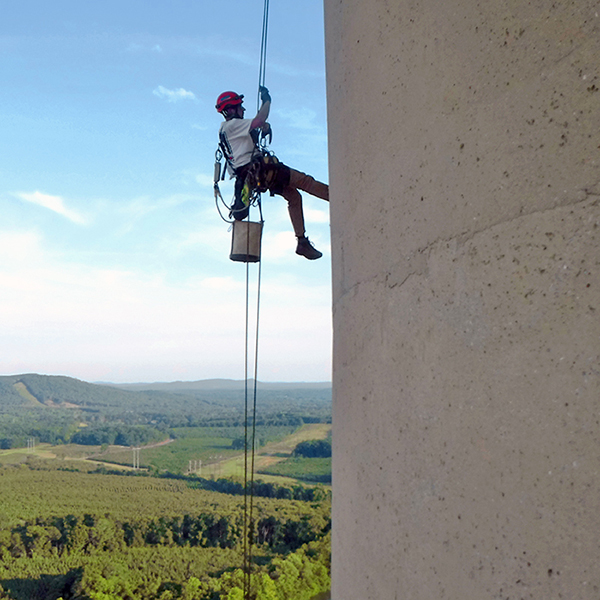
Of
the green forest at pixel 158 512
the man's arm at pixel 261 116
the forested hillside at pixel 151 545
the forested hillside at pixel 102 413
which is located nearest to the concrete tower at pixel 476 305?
the man's arm at pixel 261 116

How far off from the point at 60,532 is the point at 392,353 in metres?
46.2

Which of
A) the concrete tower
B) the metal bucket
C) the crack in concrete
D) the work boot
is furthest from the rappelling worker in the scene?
the crack in concrete

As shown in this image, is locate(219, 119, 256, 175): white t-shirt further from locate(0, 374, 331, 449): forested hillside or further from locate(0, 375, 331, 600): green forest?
locate(0, 374, 331, 449): forested hillside

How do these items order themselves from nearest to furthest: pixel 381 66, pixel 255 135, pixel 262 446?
pixel 381 66, pixel 255 135, pixel 262 446

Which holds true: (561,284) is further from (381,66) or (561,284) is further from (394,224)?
(381,66)

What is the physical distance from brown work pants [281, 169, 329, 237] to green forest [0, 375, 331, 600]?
21.8 ft

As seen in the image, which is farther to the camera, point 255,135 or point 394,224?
point 255,135

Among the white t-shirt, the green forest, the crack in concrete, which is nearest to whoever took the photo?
the crack in concrete

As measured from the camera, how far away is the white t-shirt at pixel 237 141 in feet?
17.8

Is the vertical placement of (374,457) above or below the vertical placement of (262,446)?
above

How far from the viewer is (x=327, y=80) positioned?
219 cm

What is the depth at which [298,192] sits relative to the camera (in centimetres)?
543

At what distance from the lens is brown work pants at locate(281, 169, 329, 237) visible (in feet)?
17.0

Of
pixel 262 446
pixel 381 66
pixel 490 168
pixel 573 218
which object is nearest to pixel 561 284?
pixel 573 218
